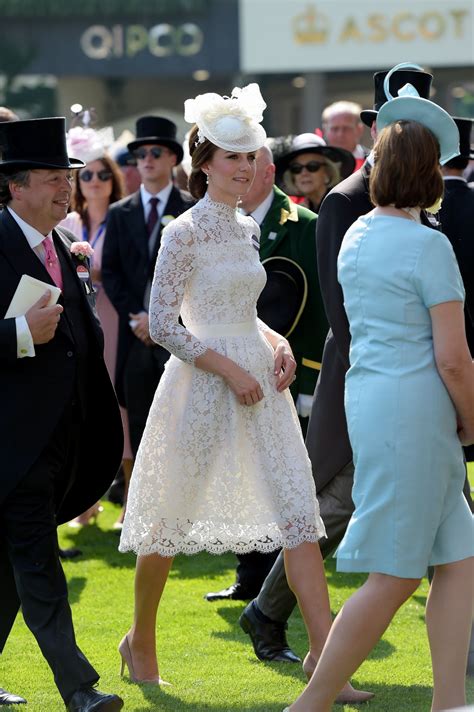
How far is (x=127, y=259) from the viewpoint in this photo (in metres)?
8.55

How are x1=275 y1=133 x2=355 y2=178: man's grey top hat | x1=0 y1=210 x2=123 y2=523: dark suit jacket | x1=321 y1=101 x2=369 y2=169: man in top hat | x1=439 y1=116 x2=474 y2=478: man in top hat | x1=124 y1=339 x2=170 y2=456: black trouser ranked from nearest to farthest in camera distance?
x1=0 y1=210 x2=123 y2=523: dark suit jacket, x1=439 y1=116 x2=474 y2=478: man in top hat, x1=275 y1=133 x2=355 y2=178: man's grey top hat, x1=124 y1=339 x2=170 y2=456: black trouser, x1=321 y1=101 x2=369 y2=169: man in top hat

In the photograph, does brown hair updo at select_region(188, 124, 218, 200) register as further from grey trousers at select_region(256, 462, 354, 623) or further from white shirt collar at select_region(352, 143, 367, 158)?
white shirt collar at select_region(352, 143, 367, 158)

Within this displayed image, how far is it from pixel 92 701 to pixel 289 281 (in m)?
2.43

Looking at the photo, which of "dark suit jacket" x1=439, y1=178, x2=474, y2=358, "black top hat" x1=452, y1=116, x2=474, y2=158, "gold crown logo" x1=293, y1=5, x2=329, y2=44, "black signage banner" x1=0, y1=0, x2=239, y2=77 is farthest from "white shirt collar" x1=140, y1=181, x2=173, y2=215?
"black signage banner" x1=0, y1=0, x2=239, y2=77

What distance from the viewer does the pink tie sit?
490 centimetres

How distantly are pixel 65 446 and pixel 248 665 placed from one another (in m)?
1.29

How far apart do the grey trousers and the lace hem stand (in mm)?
360

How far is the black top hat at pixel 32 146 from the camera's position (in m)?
4.83

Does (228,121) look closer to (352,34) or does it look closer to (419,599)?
(419,599)

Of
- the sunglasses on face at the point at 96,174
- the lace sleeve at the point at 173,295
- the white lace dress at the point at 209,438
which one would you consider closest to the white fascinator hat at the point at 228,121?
the white lace dress at the point at 209,438

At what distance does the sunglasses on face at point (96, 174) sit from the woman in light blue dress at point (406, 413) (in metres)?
5.21

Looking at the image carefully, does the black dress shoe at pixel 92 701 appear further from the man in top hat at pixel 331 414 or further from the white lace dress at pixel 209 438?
the man in top hat at pixel 331 414

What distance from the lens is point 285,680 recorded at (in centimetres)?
532

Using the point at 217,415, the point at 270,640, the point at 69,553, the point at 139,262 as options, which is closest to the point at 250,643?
the point at 270,640
